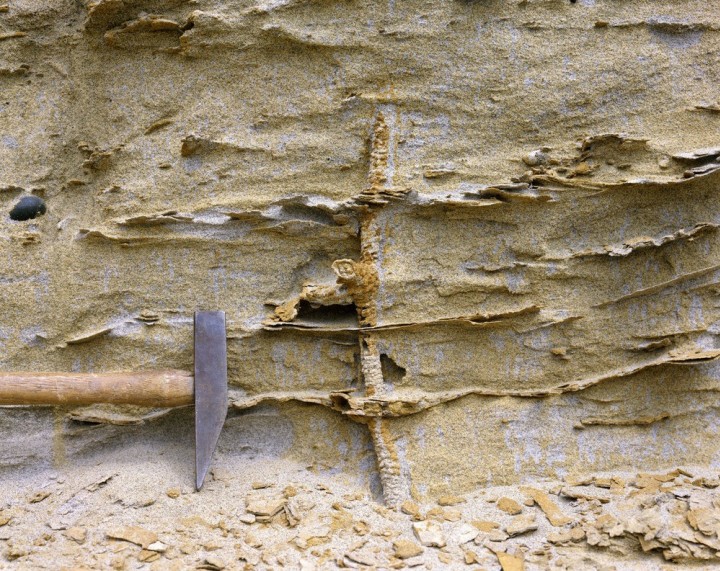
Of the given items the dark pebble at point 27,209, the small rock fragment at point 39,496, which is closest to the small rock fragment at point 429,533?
the small rock fragment at point 39,496

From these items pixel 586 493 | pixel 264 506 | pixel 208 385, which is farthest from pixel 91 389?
pixel 586 493

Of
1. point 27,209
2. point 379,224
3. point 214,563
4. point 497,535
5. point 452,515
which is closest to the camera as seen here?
point 214,563

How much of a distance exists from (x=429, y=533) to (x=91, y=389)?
1469 millimetres

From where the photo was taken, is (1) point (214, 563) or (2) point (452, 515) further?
Result: (2) point (452, 515)

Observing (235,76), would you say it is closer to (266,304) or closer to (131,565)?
(266,304)

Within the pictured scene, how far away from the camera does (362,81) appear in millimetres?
3109

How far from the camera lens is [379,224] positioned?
2.97m

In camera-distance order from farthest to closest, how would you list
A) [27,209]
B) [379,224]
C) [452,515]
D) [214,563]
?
[27,209], [379,224], [452,515], [214,563]

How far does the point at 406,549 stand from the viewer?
2412 mm

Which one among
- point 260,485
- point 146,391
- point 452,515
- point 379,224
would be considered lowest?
point 452,515

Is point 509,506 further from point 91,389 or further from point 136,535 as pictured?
point 91,389

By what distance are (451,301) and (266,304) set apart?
33.2 inches

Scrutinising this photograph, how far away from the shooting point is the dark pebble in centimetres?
313

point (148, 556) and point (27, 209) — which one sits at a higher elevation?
point (27, 209)
